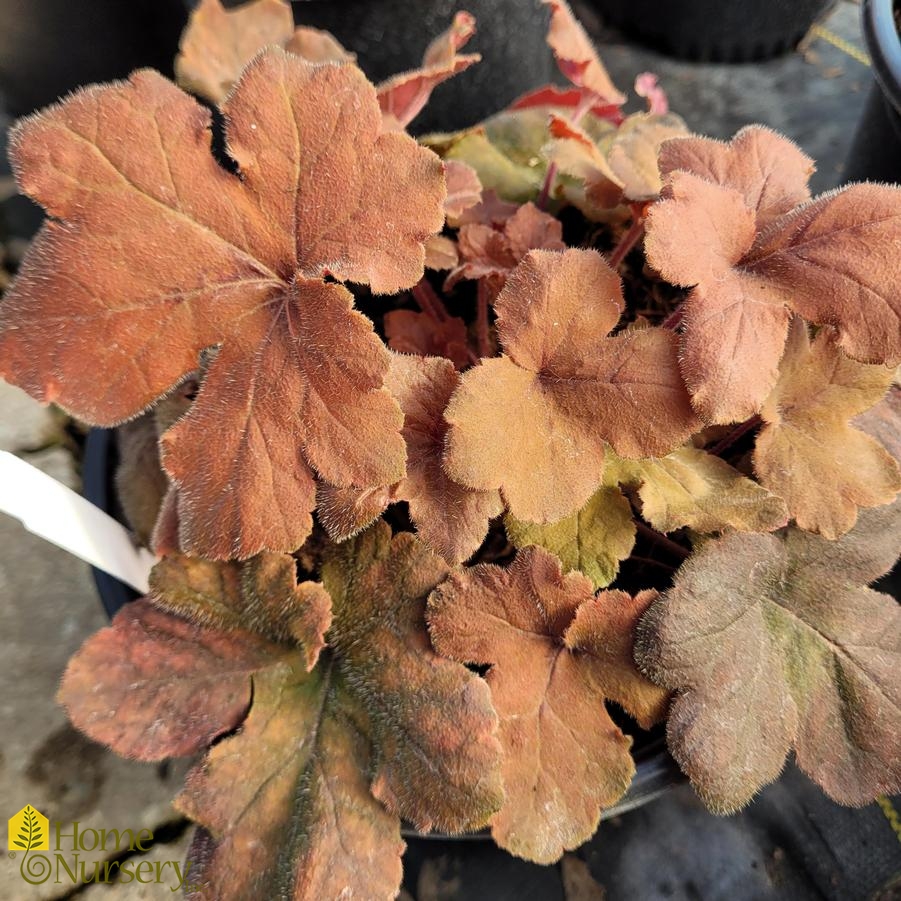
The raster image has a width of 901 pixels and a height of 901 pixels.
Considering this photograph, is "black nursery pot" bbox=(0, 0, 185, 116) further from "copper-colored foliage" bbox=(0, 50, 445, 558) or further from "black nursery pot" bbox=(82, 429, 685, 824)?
"copper-colored foliage" bbox=(0, 50, 445, 558)

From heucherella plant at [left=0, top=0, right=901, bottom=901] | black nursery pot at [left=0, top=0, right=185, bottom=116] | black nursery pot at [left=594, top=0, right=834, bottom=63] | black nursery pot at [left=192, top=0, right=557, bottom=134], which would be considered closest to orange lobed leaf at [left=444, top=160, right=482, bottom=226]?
heucherella plant at [left=0, top=0, right=901, bottom=901]

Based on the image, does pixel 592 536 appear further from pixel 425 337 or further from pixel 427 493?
pixel 425 337

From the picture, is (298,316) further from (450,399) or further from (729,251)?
(729,251)

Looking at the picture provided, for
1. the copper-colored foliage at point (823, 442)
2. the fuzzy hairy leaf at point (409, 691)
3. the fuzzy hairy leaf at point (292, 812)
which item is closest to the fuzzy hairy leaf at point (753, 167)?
the copper-colored foliage at point (823, 442)

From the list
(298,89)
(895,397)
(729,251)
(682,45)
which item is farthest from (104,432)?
(682,45)

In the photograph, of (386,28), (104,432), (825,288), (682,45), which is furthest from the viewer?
(682,45)

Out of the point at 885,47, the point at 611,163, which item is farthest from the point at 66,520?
the point at 885,47
